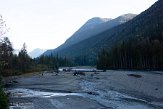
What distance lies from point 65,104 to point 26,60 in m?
134

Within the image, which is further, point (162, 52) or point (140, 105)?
point (162, 52)

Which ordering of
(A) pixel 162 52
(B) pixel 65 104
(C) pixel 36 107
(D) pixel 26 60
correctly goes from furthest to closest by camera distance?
(D) pixel 26 60
(A) pixel 162 52
(B) pixel 65 104
(C) pixel 36 107

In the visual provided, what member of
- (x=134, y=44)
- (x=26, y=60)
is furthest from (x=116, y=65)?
(x=26, y=60)

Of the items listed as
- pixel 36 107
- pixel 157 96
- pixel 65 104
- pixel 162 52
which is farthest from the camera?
pixel 162 52

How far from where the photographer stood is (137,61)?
575ft

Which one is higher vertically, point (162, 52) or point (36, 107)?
point (162, 52)

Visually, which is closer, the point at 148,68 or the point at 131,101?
the point at 131,101

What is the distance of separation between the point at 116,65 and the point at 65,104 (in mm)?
143836

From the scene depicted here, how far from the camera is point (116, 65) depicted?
653 feet

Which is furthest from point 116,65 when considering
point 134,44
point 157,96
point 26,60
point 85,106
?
point 85,106

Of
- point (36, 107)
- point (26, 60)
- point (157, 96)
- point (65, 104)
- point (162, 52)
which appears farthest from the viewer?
point (26, 60)

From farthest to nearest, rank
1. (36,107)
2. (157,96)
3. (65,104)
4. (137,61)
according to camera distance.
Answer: (137,61)
(157,96)
(65,104)
(36,107)

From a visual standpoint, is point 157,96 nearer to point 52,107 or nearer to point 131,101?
point 131,101

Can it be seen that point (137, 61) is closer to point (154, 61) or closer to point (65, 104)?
point (154, 61)
